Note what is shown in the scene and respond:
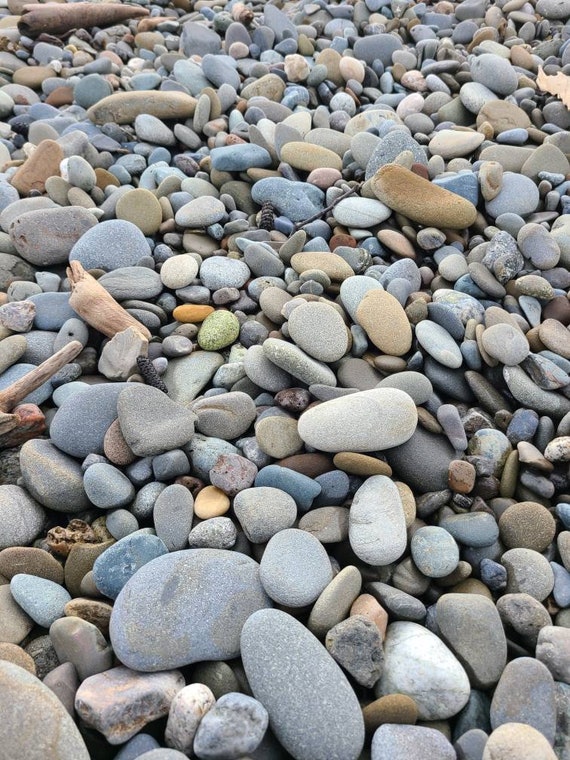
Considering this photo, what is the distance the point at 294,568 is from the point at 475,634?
48 cm

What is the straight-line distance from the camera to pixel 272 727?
1.31 metres

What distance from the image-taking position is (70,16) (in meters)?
4.43

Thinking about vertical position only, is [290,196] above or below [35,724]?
above

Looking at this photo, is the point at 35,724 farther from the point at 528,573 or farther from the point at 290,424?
the point at 528,573

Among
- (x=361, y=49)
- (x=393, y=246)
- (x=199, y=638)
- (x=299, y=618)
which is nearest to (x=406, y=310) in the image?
(x=393, y=246)

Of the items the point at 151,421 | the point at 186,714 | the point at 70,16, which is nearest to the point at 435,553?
the point at 186,714

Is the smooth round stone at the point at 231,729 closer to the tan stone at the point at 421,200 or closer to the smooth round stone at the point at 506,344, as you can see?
the smooth round stone at the point at 506,344

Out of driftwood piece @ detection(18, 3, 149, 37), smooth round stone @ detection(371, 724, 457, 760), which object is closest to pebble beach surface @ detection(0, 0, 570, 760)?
smooth round stone @ detection(371, 724, 457, 760)

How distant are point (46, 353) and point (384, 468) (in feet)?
4.36

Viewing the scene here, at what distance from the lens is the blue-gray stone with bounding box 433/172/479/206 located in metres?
2.64

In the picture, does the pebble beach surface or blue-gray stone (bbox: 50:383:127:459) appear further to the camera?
blue-gray stone (bbox: 50:383:127:459)

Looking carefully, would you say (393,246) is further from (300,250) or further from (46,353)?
(46,353)

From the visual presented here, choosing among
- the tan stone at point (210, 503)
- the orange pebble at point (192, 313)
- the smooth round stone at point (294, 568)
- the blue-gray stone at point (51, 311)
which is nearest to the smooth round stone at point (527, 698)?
the smooth round stone at point (294, 568)

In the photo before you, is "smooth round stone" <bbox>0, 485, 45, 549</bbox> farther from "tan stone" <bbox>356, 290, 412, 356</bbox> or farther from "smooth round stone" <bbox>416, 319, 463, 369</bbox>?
"smooth round stone" <bbox>416, 319, 463, 369</bbox>
